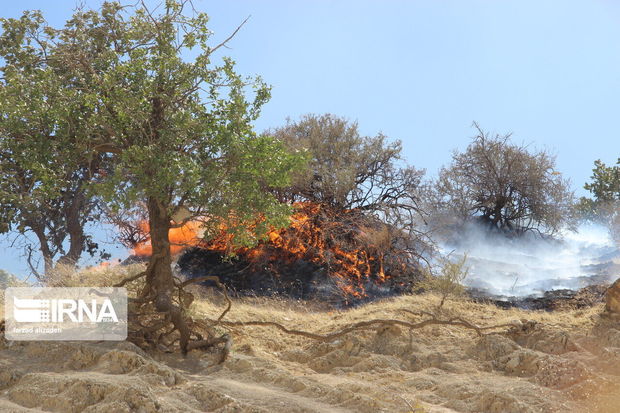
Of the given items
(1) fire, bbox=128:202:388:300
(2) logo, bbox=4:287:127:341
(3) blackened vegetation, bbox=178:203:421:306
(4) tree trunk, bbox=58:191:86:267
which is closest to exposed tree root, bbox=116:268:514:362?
(2) logo, bbox=4:287:127:341

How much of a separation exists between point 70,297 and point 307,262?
7.66m

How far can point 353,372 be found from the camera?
9.16 m

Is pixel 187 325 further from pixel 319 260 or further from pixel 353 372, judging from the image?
pixel 319 260

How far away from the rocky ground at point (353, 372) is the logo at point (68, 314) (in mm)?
447

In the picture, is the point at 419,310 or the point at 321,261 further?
the point at 321,261

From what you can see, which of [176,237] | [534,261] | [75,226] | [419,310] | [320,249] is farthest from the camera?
[534,261]

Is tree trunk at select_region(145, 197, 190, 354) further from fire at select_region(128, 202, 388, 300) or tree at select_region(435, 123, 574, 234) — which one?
tree at select_region(435, 123, 574, 234)

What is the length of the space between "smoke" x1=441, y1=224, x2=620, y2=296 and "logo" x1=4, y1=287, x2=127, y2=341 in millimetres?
10589

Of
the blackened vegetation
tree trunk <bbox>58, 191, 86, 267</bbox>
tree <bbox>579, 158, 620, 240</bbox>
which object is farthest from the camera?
tree <bbox>579, 158, 620, 240</bbox>

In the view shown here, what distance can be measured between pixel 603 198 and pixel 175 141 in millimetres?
20071

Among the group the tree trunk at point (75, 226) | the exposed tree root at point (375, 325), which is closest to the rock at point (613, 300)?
the exposed tree root at point (375, 325)

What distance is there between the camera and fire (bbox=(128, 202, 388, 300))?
17.5 metres

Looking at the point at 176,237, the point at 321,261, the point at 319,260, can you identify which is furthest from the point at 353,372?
the point at 176,237

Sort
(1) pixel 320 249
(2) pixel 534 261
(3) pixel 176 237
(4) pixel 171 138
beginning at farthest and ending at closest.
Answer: (2) pixel 534 261 → (3) pixel 176 237 → (1) pixel 320 249 → (4) pixel 171 138
